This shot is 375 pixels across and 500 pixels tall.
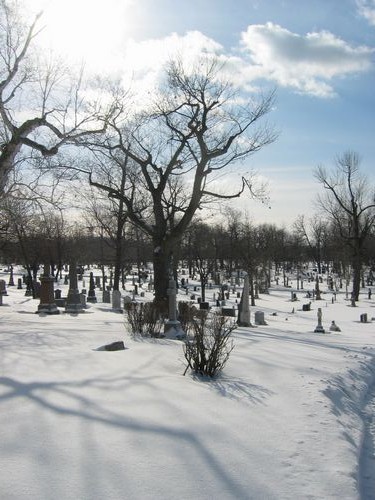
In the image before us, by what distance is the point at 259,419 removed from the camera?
495 centimetres

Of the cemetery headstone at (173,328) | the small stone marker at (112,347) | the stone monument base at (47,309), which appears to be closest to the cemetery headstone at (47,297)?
the stone monument base at (47,309)

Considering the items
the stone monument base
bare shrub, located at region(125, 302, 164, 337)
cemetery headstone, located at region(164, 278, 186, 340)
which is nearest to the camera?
bare shrub, located at region(125, 302, 164, 337)

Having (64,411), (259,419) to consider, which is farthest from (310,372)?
(64,411)

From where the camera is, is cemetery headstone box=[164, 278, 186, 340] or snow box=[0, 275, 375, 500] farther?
cemetery headstone box=[164, 278, 186, 340]

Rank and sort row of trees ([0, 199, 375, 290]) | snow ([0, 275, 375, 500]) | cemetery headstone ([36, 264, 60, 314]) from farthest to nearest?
row of trees ([0, 199, 375, 290]) → cemetery headstone ([36, 264, 60, 314]) → snow ([0, 275, 375, 500])

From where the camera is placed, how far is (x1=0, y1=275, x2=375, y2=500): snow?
332 centimetres

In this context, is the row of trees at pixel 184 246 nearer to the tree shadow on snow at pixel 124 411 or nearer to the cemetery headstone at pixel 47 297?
the cemetery headstone at pixel 47 297

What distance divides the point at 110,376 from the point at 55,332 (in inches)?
181

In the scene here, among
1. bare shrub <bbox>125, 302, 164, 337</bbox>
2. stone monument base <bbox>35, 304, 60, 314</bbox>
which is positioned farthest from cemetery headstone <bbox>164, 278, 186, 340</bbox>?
stone monument base <bbox>35, 304, 60, 314</bbox>

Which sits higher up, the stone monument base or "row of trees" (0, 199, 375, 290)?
"row of trees" (0, 199, 375, 290)

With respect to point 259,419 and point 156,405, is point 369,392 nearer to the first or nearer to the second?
point 259,419

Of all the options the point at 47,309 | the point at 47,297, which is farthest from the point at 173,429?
the point at 47,297

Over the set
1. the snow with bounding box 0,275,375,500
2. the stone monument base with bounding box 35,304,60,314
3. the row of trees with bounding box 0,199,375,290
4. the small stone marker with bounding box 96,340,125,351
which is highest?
the row of trees with bounding box 0,199,375,290

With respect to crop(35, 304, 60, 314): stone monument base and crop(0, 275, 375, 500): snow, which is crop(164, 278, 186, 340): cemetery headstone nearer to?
crop(0, 275, 375, 500): snow
